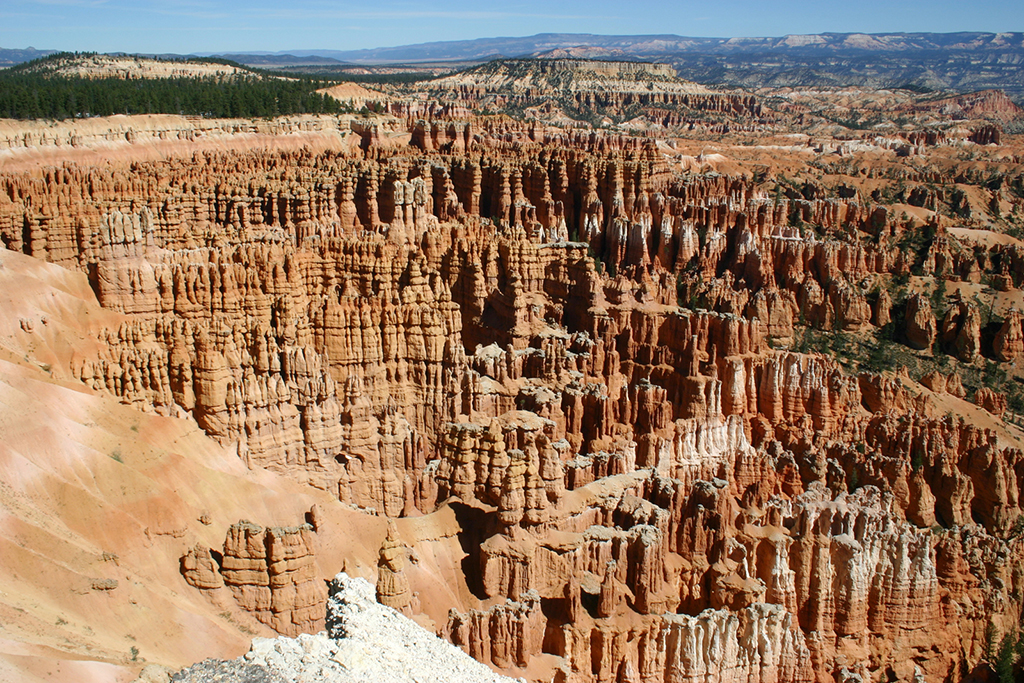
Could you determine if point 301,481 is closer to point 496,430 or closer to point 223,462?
point 223,462

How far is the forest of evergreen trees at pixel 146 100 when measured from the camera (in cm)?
6662

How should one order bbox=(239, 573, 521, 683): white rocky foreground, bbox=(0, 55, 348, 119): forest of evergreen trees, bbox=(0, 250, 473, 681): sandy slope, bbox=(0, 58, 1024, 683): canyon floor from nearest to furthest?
bbox=(239, 573, 521, 683): white rocky foreground → bbox=(0, 250, 473, 681): sandy slope → bbox=(0, 58, 1024, 683): canyon floor → bbox=(0, 55, 348, 119): forest of evergreen trees

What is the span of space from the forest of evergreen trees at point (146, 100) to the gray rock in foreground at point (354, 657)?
200 ft

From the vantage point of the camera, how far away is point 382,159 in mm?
55906

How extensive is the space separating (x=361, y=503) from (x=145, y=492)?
678cm

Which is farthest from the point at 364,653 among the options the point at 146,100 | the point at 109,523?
the point at 146,100

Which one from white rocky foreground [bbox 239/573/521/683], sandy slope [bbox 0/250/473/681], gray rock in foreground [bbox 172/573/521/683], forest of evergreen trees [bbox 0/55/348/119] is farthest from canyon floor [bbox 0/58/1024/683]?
forest of evergreen trees [bbox 0/55/348/119]

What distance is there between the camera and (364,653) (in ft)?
44.0

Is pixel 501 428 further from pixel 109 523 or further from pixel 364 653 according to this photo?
pixel 364 653

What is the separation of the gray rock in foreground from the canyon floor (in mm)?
1715

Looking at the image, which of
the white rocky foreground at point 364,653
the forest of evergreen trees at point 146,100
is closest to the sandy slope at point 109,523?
the white rocky foreground at point 364,653

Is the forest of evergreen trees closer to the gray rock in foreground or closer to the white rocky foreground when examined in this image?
the white rocky foreground

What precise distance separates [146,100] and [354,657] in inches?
2812

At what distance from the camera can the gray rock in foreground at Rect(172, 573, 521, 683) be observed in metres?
12.3
